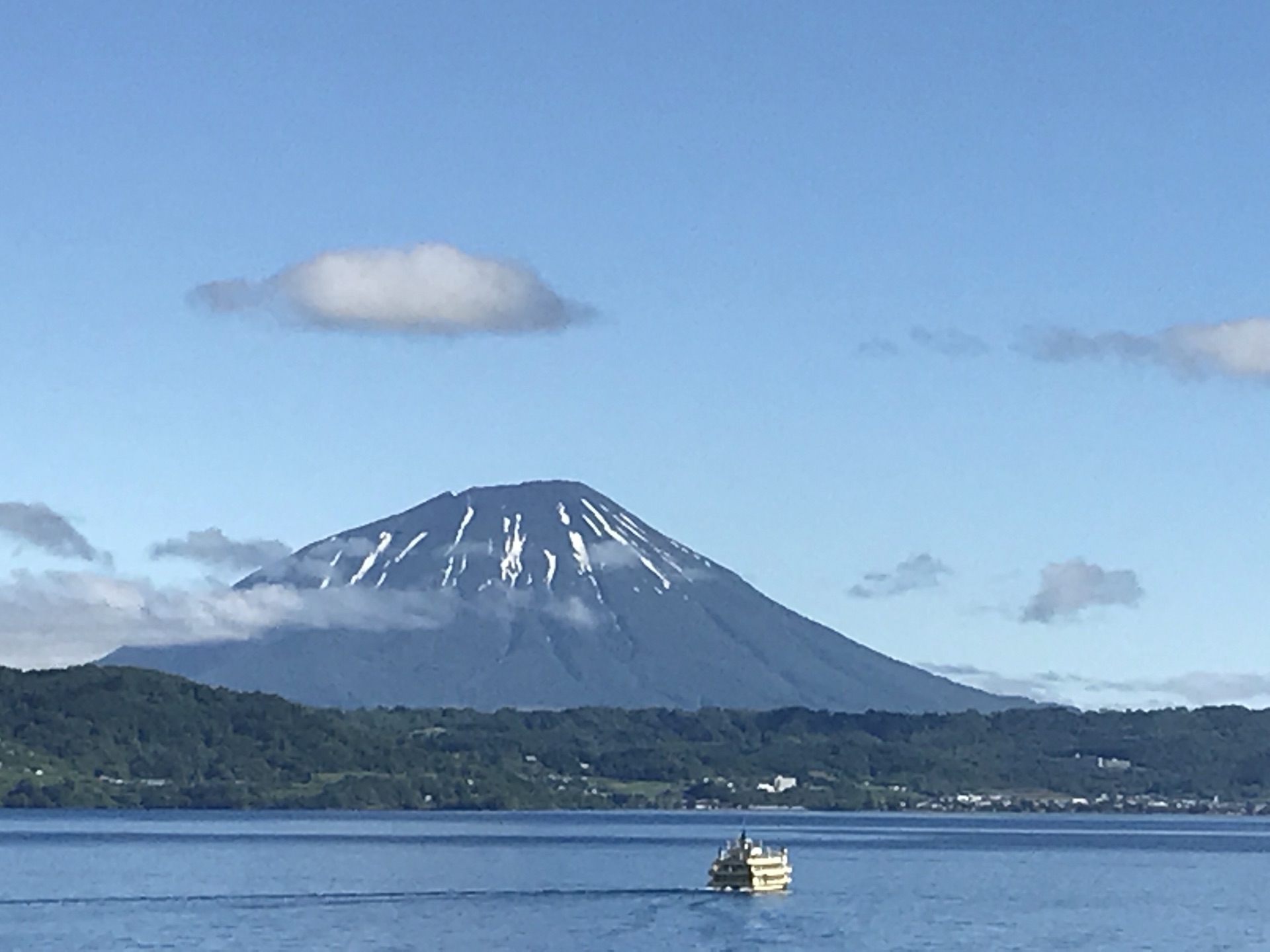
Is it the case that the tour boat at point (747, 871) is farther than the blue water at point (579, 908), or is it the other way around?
the tour boat at point (747, 871)

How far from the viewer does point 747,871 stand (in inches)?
6029

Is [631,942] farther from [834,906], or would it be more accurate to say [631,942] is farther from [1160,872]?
[1160,872]

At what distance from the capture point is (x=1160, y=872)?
197875 mm

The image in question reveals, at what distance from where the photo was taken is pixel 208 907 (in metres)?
136

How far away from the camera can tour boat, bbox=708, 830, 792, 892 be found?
15300cm

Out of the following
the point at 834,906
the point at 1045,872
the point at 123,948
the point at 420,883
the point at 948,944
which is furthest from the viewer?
the point at 1045,872

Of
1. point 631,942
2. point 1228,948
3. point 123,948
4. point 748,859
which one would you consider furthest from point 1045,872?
point 123,948

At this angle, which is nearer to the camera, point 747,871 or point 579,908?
point 579,908

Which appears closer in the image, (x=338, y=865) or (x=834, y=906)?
(x=834, y=906)

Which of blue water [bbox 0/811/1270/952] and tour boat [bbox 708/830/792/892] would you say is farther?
tour boat [bbox 708/830/792/892]

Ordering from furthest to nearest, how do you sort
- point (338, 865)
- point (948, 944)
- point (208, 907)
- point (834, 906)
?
point (338, 865) < point (834, 906) < point (208, 907) < point (948, 944)

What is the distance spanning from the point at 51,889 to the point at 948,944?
59114 millimetres

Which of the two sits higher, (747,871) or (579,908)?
(747,871)

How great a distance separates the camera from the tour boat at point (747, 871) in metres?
153
